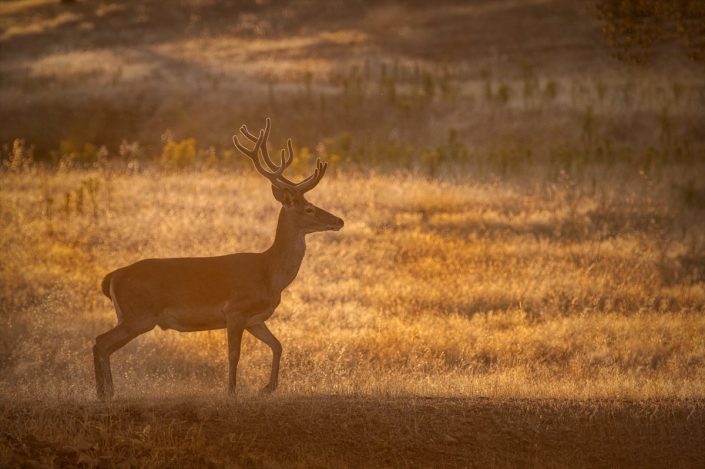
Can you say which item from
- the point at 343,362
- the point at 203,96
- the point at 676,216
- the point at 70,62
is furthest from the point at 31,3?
the point at 343,362

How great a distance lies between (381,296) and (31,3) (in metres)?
61.9

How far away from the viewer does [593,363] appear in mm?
13320

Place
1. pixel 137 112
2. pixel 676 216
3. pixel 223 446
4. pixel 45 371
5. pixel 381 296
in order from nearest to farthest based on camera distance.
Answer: pixel 223 446
pixel 45 371
pixel 381 296
pixel 676 216
pixel 137 112

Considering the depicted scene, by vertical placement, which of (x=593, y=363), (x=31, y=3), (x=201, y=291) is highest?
(x=31, y=3)

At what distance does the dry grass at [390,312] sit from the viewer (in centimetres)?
907

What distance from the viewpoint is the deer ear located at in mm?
10578

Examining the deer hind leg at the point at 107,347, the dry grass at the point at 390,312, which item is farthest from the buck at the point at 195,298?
the dry grass at the point at 390,312

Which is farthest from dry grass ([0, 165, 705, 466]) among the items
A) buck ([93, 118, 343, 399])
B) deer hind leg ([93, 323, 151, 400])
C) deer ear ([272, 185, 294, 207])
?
deer ear ([272, 185, 294, 207])

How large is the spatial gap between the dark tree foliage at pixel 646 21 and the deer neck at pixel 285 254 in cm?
867

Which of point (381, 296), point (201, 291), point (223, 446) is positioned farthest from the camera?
point (381, 296)

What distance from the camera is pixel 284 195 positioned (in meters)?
10.6

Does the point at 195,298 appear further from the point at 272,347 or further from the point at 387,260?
the point at 387,260

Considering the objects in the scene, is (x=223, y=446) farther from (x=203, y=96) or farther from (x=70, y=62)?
(x=70, y=62)

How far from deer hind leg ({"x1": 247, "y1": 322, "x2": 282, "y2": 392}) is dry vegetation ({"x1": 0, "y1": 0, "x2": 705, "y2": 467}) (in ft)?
1.43
